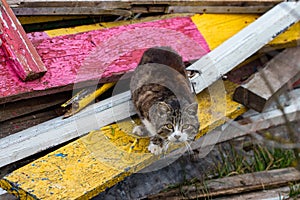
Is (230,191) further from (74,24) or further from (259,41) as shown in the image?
(74,24)

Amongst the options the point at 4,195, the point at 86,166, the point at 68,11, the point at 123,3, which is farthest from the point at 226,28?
the point at 4,195

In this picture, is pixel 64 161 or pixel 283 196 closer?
pixel 64 161

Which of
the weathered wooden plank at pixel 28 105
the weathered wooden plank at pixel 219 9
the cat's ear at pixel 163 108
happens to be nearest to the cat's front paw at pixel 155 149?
the cat's ear at pixel 163 108

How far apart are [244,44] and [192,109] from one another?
2.48 ft

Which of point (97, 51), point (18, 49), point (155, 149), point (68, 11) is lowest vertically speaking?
point (155, 149)

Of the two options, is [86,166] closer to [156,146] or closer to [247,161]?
[156,146]

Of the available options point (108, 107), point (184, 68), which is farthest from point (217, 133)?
point (108, 107)

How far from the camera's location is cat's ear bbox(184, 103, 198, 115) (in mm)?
2847

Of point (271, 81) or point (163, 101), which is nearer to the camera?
point (163, 101)

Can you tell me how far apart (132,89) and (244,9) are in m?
1.26

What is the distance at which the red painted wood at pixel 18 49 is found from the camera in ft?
8.84

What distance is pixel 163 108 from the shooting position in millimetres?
2943

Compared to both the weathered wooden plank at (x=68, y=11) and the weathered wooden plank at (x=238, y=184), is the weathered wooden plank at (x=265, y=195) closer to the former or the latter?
the weathered wooden plank at (x=238, y=184)

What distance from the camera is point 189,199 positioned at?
282cm
